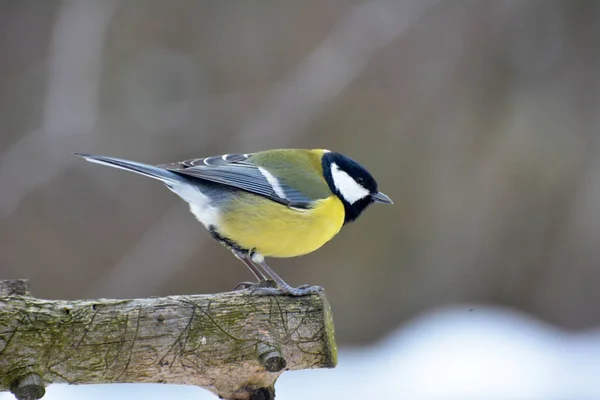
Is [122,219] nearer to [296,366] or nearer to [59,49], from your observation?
[59,49]

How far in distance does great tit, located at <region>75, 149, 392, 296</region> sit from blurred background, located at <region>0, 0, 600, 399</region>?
193cm

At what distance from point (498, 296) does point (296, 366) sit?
3261mm

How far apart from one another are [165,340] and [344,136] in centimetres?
297

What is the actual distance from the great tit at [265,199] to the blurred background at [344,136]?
193 centimetres

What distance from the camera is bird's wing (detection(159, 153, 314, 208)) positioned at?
7.72ft

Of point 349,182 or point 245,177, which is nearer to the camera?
point 245,177

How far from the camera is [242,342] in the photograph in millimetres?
1823

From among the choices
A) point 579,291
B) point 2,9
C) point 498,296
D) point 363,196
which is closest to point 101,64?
point 2,9

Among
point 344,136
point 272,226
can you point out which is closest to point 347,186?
point 272,226

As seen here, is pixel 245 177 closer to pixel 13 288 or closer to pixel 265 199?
pixel 265 199

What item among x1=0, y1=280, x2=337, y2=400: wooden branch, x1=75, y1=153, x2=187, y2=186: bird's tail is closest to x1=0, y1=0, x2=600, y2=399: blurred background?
x1=75, y1=153, x2=187, y2=186: bird's tail

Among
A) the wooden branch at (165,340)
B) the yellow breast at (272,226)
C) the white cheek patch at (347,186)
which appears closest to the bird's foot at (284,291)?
the wooden branch at (165,340)

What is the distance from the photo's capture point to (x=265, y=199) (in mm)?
2354

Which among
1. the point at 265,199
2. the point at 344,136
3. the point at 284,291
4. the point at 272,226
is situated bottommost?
the point at 284,291
